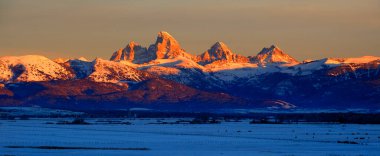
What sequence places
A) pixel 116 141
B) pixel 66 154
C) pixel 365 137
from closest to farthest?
pixel 66 154
pixel 116 141
pixel 365 137

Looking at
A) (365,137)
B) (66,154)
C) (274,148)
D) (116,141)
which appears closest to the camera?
(66,154)

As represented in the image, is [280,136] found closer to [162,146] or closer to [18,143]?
[162,146]

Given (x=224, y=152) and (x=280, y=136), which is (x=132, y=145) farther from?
→ (x=280, y=136)

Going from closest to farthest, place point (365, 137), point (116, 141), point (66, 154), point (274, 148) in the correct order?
point (66, 154)
point (274, 148)
point (116, 141)
point (365, 137)

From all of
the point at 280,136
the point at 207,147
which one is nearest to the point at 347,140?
the point at 280,136

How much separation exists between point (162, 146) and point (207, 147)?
4.37 metres

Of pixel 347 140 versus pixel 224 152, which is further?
pixel 347 140

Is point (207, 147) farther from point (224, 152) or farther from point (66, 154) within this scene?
point (66, 154)

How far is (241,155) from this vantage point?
8644cm

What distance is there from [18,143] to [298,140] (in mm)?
29479

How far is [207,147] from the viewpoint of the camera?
96.8m

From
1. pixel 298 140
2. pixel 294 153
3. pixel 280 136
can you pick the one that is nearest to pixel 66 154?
pixel 294 153

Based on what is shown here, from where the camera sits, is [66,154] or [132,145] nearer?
[66,154]

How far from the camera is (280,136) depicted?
11912 centimetres
